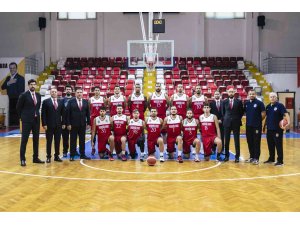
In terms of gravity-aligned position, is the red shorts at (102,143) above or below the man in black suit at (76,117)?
below

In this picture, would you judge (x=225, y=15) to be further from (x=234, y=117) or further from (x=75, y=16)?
(x=234, y=117)

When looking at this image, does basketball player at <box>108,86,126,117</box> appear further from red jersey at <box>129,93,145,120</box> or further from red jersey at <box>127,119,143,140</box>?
red jersey at <box>127,119,143,140</box>

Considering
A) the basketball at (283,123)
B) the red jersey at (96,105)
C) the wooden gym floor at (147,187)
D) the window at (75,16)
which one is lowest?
the wooden gym floor at (147,187)

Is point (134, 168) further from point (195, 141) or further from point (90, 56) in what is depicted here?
point (90, 56)

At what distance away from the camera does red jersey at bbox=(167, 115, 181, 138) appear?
8328 mm

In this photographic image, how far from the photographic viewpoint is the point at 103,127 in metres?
8.59

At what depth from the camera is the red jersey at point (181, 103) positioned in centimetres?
912

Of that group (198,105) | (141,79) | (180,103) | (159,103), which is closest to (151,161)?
(159,103)

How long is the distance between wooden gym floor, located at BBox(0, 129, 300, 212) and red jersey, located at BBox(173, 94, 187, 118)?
147 centimetres

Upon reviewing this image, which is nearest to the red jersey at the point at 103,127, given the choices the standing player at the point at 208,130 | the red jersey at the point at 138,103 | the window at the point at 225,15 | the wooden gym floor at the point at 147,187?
the wooden gym floor at the point at 147,187

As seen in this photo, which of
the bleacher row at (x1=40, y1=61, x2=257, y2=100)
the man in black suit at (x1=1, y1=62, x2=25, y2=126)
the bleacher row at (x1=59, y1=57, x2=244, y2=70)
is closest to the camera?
the bleacher row at (x1=40, y1=61, x2=257, y2=100)

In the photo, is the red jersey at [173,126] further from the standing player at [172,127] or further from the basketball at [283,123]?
the basketball at [283,123]

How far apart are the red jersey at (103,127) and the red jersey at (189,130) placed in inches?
68.0

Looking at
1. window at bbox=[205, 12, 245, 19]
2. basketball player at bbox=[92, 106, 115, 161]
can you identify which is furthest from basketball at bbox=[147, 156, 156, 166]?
window at bbox=[205, 12, 245, 19]
